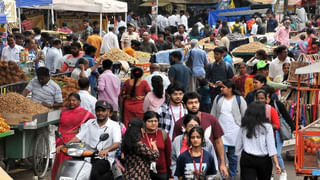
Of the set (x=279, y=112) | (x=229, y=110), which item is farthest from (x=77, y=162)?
(x=279, y=112)

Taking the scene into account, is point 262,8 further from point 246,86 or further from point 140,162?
point 140,162

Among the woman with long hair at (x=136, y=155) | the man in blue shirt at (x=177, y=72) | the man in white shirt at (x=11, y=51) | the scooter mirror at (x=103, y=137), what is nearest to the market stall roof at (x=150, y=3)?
the man in white shirt at (x=11, y=51)

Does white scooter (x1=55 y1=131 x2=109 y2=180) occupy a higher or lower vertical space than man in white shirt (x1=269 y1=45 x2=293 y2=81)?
lower

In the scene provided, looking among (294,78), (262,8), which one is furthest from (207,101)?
(262,8)

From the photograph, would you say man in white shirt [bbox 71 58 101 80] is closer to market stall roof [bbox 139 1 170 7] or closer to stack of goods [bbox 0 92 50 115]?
stack of goods [bbox 0 92 50 115]

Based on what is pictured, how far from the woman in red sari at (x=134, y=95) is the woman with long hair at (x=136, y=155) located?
3.87 m

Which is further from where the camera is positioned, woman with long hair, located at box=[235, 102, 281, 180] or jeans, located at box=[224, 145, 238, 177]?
jeans, located at box=[224, 145, 238, 177]

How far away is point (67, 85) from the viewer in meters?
12.7

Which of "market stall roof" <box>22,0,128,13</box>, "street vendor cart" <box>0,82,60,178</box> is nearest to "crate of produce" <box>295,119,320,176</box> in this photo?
"street vendor cart" <box>0,82,60,178</box>

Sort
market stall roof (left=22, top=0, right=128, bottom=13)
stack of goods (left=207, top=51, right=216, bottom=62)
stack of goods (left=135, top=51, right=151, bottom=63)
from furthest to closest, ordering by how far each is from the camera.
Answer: market stall roof (left=22, top=0, right=128, bottom=13)
stack of goods (left=207, top=51, right=216, bottom=62)
stack of goods (left=135, top=51, right=151, bottom=63)

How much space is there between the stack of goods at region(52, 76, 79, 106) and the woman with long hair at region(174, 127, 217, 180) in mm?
4899

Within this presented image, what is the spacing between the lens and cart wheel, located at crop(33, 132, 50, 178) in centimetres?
1048

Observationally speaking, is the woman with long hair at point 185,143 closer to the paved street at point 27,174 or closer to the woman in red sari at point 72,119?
the woman in red sari at point 72,119

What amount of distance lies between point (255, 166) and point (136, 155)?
4.87ft
